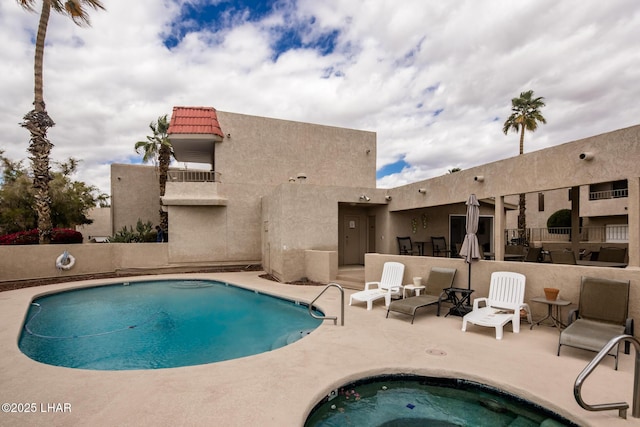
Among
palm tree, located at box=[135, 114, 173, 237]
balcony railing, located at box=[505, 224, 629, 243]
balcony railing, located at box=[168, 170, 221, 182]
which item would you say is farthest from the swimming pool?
balcony railing, located at box=[505, 224, 629, 243]

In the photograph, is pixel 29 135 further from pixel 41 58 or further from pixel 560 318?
pixel 560 318

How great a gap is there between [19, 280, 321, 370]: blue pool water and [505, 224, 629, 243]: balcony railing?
19947mm

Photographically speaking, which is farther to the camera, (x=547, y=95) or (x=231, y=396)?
(x=547, y=95)

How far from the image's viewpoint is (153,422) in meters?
3.41

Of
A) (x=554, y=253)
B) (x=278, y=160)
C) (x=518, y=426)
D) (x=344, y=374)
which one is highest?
(x=278, y=160)

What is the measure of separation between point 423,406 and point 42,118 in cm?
1769

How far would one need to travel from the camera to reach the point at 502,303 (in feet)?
23.6

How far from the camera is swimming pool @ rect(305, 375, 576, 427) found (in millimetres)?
4012

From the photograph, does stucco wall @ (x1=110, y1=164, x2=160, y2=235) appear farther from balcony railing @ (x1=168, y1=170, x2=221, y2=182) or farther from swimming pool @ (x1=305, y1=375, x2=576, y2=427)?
swimming pool @ (x1=305, y1=375, x2=576, y2=427)

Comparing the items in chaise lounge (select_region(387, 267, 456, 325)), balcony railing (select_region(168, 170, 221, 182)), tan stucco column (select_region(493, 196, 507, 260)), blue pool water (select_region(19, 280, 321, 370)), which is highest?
balcony railing (select_region(168, 170, 221, 182))

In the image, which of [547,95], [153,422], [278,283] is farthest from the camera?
[547,95]

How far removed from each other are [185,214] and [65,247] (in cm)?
525

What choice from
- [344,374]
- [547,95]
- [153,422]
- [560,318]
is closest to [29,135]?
[153,422]

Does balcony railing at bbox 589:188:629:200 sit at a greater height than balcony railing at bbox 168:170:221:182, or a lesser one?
lesser
